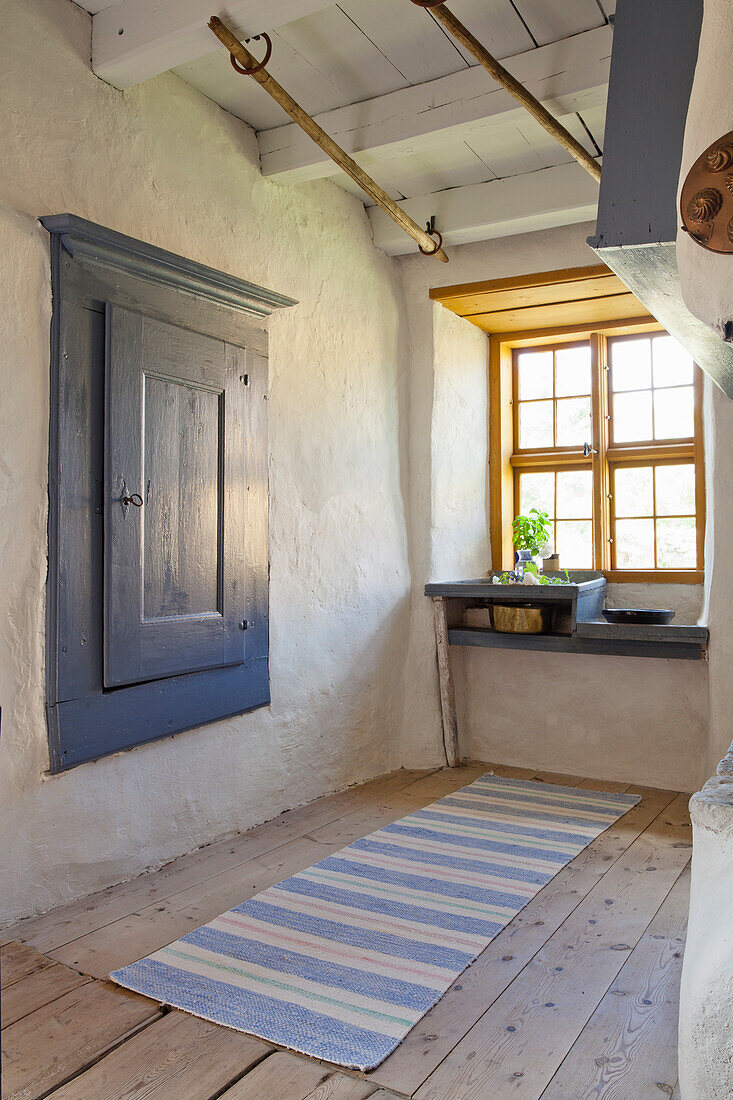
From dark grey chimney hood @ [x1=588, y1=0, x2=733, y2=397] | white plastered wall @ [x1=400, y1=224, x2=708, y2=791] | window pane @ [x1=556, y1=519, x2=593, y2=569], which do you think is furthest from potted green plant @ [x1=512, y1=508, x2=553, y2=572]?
dark grey chimney hood @ [x1=588, y1=0, x2=733, y2=397]

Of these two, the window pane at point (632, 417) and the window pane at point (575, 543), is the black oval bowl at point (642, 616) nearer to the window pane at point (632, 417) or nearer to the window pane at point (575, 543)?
the window pane at point (575, 543)

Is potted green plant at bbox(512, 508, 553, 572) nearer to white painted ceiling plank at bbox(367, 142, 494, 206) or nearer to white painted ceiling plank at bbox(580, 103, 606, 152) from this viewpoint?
white painted ceiling plank at bbox(367, 142, 494, 206)

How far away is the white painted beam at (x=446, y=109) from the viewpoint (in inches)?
118

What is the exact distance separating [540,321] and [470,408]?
68cm

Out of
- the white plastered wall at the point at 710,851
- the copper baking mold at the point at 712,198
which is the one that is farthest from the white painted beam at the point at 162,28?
the copper baking mold at the point at 712,198

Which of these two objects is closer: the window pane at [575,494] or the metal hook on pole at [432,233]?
the metal hook on pole at [432,233]

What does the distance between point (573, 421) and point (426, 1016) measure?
12.5 feet

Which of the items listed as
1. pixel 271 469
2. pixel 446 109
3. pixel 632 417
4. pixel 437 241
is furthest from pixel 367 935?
pixel 632 417

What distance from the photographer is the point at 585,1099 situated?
181cm

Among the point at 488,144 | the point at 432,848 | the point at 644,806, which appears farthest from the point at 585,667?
the point at 488,144

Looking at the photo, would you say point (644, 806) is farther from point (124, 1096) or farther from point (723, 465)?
point (124, 1096)

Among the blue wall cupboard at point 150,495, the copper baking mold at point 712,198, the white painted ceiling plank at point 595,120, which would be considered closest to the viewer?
the copper baking mold at point 712,198

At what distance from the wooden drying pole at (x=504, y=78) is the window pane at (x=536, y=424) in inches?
78.6

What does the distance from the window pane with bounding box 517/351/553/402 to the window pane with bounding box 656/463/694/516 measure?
2.95 feet
